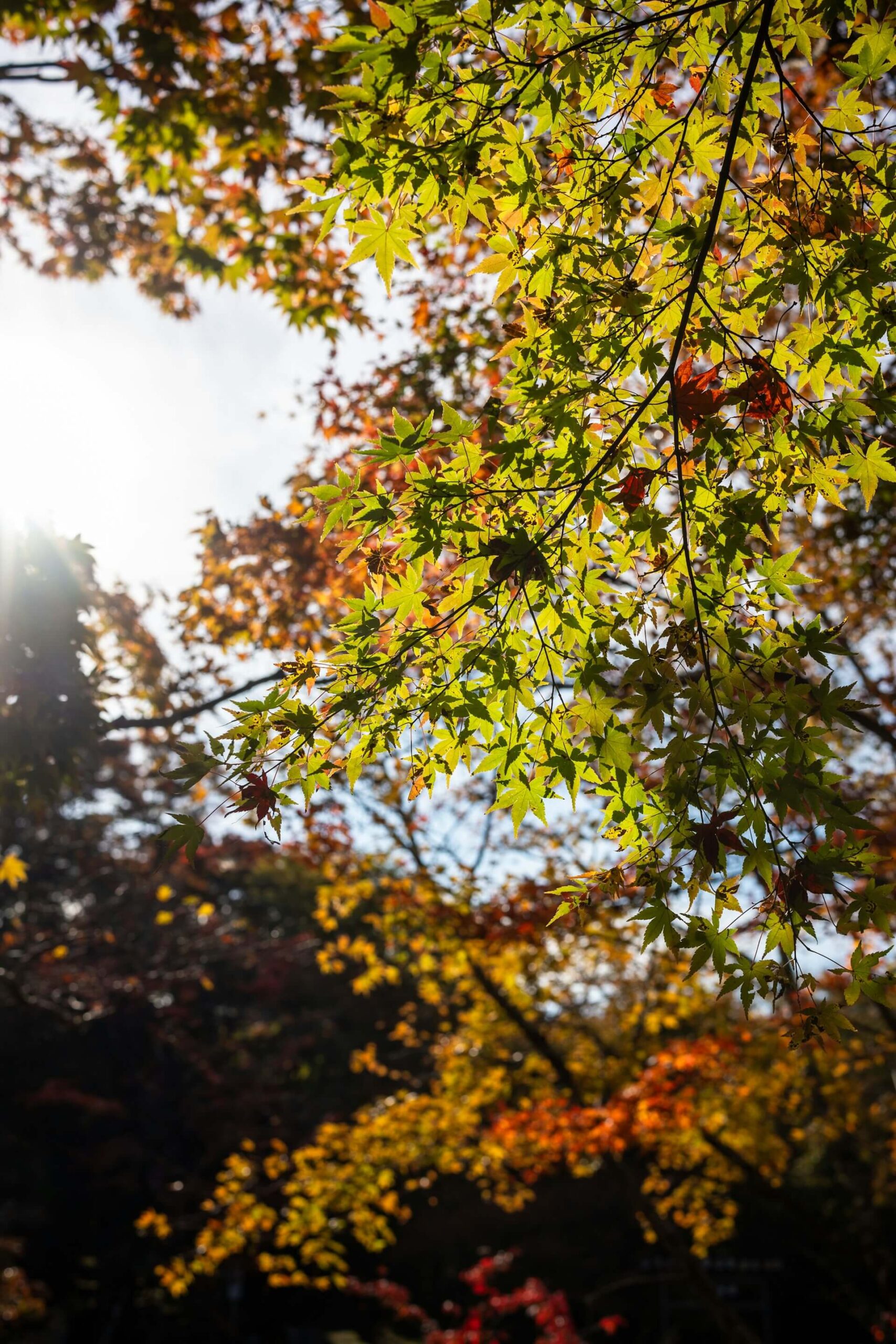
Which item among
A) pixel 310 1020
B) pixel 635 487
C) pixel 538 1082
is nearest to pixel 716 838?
pixel 635 487

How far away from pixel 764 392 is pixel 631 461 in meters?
0.32

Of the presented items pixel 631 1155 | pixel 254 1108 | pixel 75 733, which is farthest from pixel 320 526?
pixel 254 1108

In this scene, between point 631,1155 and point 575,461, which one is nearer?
point 575,461

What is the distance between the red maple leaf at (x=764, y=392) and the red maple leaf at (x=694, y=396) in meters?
0.05

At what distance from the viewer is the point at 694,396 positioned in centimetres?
182

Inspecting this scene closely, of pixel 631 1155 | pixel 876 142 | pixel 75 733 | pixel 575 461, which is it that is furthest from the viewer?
pixel 631 1155

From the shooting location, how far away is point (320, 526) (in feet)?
17.5

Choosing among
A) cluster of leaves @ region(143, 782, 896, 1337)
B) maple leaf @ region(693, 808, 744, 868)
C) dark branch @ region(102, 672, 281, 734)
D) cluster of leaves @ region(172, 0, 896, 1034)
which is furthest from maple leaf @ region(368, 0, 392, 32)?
cluster of leaves @ region(143, 782, 896, 1337)

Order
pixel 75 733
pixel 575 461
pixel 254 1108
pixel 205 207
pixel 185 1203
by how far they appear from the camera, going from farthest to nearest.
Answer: pixel 254 1108, pixel 185 1203, pixel 205 207, pixel 75 733, pixel 575 461

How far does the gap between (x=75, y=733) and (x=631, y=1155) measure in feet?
26.1

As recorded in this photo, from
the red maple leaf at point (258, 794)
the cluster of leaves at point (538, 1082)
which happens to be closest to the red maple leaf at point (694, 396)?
the red maple leaf at point (258, 794)

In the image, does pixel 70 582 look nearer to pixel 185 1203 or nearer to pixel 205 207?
pixel 205 207

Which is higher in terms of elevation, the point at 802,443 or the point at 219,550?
Result: the point at 219,550

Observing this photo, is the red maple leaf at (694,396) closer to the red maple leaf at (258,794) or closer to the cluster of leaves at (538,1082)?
the red maple leaf at (258,794)
